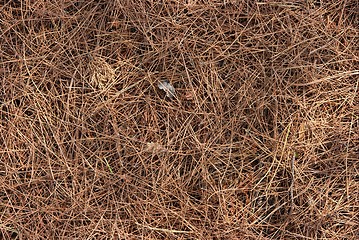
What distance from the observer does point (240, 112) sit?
2.56m

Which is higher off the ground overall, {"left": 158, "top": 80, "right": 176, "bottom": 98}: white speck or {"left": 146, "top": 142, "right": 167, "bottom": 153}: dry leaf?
{"left": 158, "top": 80, "right": 176, "bottom": 98}: white speck

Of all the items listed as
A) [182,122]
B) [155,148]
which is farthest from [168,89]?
[155,148]

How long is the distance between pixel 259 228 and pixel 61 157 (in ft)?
4.47

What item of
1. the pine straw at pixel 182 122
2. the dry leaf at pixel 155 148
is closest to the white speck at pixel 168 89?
the pine straw at pixel 182 122

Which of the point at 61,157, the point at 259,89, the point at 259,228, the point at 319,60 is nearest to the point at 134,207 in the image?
the point at 61,157

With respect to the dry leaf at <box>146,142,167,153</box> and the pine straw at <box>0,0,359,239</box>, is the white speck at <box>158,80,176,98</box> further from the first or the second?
the dry leaf at <box>146,142,167,153</box>

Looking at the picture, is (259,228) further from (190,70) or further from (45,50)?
(45,50)

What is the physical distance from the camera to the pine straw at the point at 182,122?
99.9 inches

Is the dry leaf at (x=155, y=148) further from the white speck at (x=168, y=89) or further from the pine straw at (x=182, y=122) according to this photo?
the white speck at (x=168, y=89)

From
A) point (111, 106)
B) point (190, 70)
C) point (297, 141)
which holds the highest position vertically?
point (190, 70)

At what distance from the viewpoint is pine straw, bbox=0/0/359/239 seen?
8.32 feet

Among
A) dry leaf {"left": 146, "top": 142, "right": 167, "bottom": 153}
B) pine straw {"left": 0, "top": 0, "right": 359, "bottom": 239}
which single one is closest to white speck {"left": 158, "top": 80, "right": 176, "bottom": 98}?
pine straw {"left": 0, "top": 0, "right": 359, "bottom": 239}

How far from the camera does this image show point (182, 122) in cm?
258

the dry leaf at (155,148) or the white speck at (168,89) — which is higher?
the white speck at (168,89)
